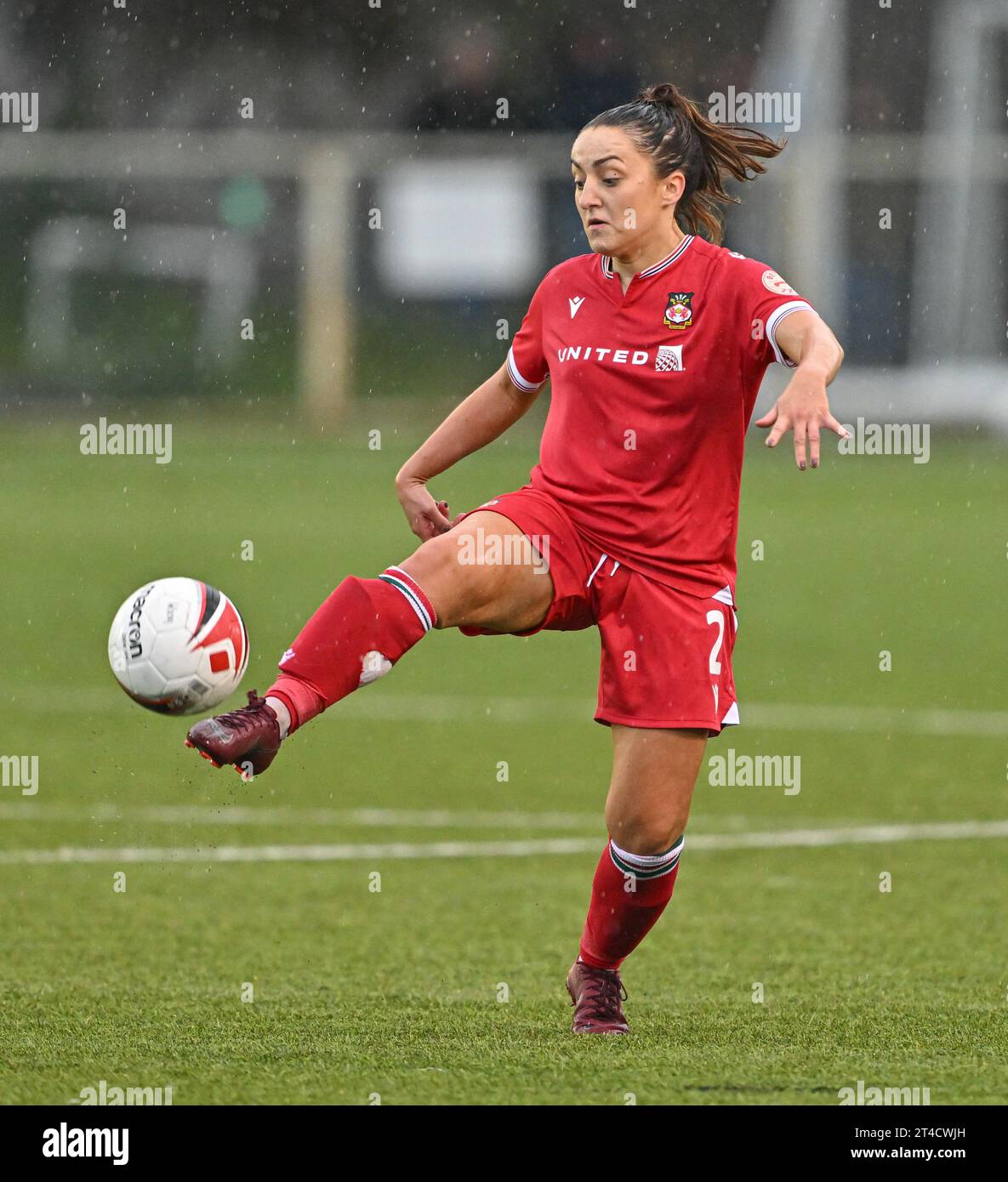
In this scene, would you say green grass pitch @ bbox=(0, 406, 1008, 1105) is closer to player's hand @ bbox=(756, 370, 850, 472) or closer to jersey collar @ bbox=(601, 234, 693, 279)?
player's hand @ bbox=(756, 370, 850, 472)

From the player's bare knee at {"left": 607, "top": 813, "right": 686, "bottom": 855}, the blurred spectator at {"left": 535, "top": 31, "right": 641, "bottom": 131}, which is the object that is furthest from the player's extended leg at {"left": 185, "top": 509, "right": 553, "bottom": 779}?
the blurred spectator at {"left": 535, "top": 31, "right": 641, "bottom": 131}

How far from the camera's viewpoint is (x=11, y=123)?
25.7 meters

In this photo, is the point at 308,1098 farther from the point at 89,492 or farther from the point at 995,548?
the point at 89,492

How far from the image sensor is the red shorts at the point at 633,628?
503cm

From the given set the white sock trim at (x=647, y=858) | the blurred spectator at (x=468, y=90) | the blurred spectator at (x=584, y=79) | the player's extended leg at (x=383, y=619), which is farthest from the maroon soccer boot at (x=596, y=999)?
the blurred spectator at (x=468, y=90)

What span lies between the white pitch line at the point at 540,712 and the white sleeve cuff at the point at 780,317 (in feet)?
17.5

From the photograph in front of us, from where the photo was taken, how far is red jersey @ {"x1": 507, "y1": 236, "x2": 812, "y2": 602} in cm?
509

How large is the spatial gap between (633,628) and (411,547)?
11078 mm

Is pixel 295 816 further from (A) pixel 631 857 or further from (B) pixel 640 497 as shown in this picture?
(B) pixel 640 497

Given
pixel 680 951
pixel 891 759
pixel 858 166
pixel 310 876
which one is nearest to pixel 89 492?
pixel 858 166

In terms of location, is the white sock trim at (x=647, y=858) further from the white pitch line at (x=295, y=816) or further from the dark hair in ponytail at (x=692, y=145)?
the white pitch line at (x=295, y=816)

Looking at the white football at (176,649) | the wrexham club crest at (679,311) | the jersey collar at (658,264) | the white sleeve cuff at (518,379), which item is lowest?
the white football at (176,649)

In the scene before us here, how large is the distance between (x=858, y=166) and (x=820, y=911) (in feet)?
61.0

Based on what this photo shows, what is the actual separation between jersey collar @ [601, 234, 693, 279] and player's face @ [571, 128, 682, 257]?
112 millimetres
